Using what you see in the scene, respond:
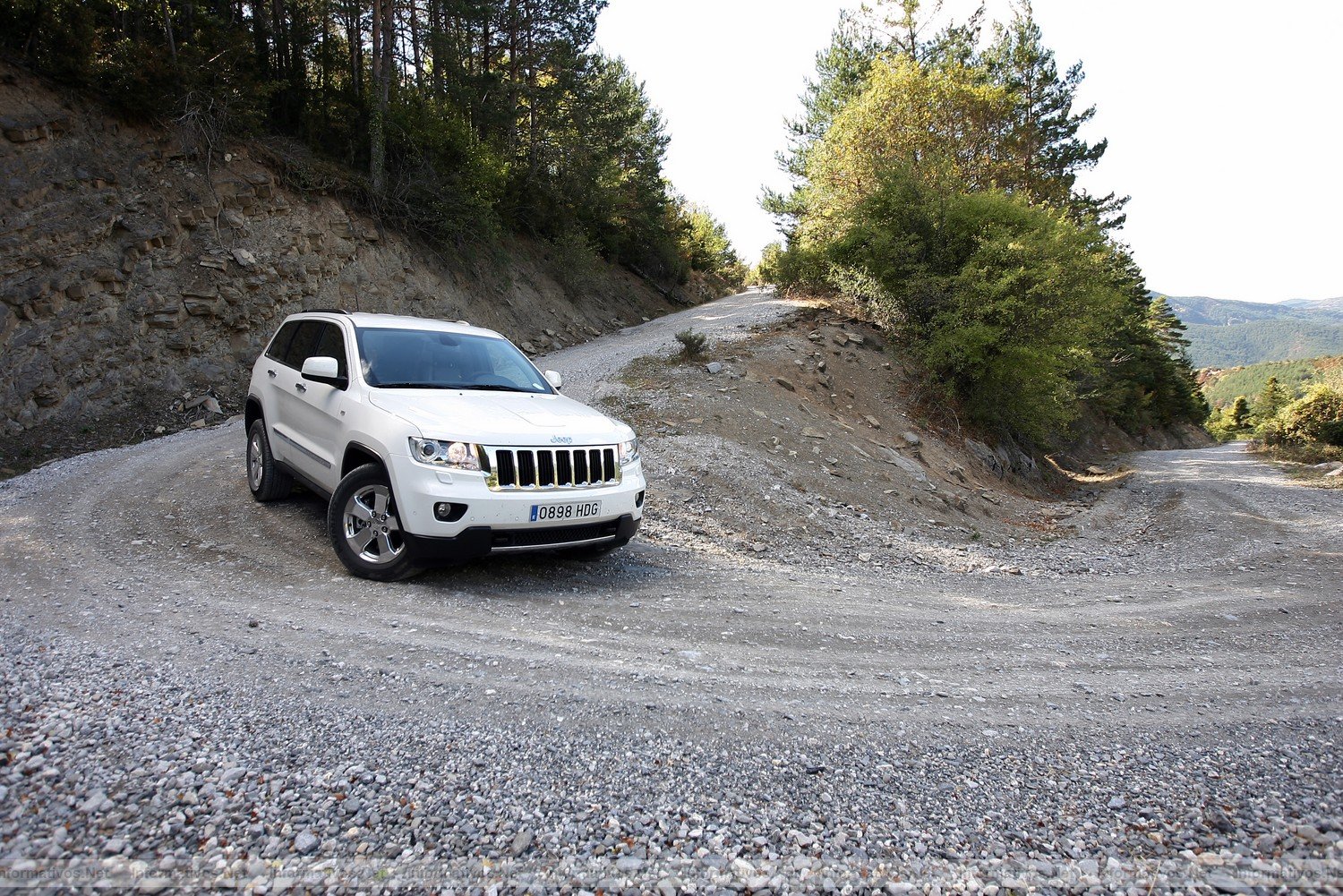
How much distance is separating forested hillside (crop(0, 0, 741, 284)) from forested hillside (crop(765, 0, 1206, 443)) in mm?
8807

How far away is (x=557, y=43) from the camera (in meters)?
23.9

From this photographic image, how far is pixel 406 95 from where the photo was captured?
62.4 feet

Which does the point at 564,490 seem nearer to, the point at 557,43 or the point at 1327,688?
the point at 1327,688

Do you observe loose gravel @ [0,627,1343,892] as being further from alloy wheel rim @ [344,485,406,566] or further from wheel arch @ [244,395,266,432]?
wheel arch @ [244,395,266,432]

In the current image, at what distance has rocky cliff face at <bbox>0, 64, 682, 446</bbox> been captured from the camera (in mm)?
11023

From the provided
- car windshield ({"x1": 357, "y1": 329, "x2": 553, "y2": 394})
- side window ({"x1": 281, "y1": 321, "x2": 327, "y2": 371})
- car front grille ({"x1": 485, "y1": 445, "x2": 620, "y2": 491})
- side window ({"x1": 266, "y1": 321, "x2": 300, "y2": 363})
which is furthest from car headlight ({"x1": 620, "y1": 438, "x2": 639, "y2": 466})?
side window ({"x1": 266, "y1": 321, "x2": 300, "y2": 363})

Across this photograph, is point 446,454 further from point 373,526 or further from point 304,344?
point 304,344

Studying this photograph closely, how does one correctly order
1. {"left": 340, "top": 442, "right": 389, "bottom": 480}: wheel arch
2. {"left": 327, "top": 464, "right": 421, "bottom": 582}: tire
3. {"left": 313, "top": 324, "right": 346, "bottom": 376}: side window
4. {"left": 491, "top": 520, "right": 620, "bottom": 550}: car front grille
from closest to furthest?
{"left": 491, "top": 520, "right": 620, "bottom": 550}: car front grille < {"left": 327, "top": 464, "right": 421, "bottom": 582}: tire < {"left": 340, "top": 442, "right": 389, "bottom": 480}: wheel arch < {"left": 313, "top": 324, "right": 346, "bottom": 376}: side window

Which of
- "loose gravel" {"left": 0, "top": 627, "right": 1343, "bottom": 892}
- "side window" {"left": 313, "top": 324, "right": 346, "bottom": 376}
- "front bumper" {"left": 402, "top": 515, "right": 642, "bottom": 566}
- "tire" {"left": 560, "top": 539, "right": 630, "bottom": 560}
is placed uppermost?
"side window" {"left": 313, "top": 324, "right": 346, "bottom": 376}

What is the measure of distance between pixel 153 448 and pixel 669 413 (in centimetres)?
751

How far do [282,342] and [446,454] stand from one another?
3.48 meters

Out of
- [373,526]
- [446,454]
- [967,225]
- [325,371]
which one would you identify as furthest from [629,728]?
[967,225]

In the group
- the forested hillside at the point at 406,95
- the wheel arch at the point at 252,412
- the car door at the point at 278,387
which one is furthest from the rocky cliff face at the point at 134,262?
the car door at the point at 278,387

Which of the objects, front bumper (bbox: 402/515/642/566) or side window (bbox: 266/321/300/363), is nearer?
front bumper (bbox: 402/515/642/566)
